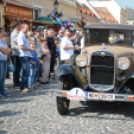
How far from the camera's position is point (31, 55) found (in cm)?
820

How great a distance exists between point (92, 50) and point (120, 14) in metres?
50.8

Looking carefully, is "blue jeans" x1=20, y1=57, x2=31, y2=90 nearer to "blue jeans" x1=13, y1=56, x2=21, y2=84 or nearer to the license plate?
"blue jeans" x1=13, y1=56, x2=21, y2=84

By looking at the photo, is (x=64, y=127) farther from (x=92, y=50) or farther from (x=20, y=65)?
(x=20, y=65)

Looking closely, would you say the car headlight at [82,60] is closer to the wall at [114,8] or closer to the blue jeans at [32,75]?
the blue jeans at [32,75]

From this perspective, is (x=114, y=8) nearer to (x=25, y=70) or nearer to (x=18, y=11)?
(x=18, y=11)

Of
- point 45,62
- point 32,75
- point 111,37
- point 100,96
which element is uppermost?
point 111,37

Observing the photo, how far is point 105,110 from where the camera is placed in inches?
264

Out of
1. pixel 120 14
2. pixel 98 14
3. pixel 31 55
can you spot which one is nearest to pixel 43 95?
pixel 31 55

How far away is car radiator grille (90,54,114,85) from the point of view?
6273 millimetres

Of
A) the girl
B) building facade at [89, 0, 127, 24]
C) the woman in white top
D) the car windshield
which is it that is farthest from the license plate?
building facade at [89, 0, 127, 24]

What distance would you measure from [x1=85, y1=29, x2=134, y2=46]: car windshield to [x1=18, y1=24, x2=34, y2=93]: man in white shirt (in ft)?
4.97

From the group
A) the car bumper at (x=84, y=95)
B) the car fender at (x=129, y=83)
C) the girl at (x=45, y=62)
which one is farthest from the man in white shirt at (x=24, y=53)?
the car fender at (x=129, y=83)

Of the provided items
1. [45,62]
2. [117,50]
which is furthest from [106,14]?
[117,50]

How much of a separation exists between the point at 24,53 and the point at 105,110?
256cm
